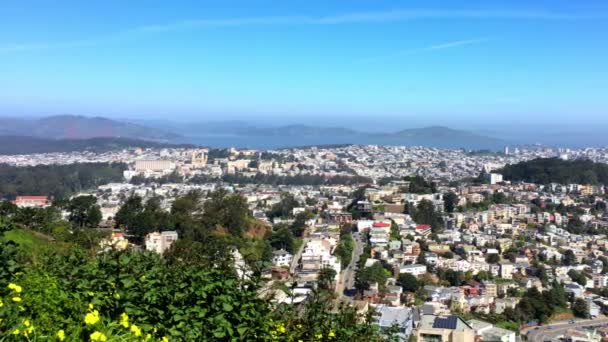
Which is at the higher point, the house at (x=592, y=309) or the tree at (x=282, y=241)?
the tree at (x=282, y=241)

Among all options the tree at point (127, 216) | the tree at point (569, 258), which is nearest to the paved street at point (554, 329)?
the tree at point (569, 258)

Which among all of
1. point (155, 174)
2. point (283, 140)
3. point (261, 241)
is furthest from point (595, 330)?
point (283, 140)

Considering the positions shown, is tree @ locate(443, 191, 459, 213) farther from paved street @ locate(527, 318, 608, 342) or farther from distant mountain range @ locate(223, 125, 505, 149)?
distant mountain range @ locate(223, 125, 505, 149)

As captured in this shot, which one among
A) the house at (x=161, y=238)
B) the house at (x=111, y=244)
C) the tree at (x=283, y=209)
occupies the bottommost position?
the tree at (x=283, y=209)

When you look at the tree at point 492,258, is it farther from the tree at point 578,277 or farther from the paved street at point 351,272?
the paved street at point 351,272

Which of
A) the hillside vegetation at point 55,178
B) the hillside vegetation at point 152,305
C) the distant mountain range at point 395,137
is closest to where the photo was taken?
the hillside vegetation at point 152,305

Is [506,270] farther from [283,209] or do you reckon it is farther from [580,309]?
[283,209]
